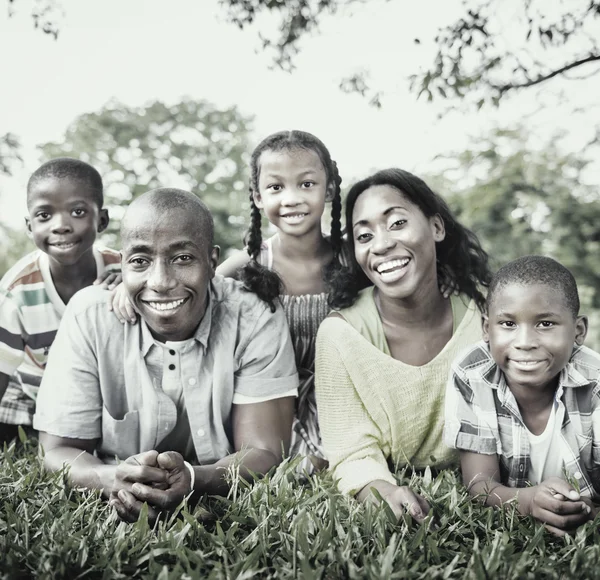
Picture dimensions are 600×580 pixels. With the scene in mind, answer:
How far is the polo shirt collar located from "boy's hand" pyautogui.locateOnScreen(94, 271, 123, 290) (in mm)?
359

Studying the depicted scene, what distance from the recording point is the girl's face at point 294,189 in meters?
3.55

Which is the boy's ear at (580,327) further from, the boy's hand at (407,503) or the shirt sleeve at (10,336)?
the shirt sleeve at (10,336)

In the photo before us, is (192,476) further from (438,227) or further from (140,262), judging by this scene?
(438,227)

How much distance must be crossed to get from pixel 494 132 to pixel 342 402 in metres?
5.95

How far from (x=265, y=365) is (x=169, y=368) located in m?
0.43

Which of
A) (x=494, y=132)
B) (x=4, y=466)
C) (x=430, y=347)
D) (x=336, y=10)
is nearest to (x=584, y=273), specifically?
A: (x=494, y=132)

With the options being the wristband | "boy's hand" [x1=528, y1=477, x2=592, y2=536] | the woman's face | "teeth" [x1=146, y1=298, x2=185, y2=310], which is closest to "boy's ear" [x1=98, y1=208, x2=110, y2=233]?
"teeth" [x1=146, y1=298, x2=185, y2=310]

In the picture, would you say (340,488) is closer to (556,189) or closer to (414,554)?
(414,554)

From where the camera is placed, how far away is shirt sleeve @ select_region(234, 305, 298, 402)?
3.07 meters

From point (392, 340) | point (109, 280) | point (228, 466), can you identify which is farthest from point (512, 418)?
point (109, 280)

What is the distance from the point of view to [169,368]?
3033 millimetres

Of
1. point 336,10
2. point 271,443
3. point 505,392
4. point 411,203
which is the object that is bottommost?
point 271,443

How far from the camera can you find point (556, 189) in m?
9.56

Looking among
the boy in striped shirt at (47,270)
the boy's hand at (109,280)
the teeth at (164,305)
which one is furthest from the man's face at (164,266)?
the boy in striped shirt at (47,270)
